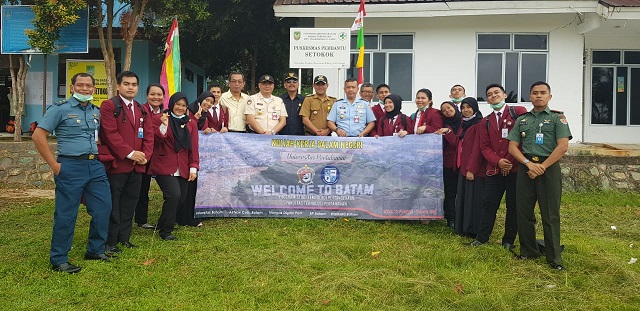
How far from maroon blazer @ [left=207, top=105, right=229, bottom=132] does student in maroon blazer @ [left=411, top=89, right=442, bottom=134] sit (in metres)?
2.44

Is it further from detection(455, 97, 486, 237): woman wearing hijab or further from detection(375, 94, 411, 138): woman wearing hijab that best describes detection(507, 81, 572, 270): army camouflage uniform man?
detection(375, 94, 411, 138): woman wearing hijab

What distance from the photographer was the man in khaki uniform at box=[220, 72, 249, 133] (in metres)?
6.94

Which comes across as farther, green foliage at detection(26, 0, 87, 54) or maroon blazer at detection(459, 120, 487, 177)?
green foliage at detection(26, 0, 87, 54)

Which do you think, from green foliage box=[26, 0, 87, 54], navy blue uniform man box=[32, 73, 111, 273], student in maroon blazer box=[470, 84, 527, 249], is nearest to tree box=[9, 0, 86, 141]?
green foliage box=[26, 0, 87, 54]

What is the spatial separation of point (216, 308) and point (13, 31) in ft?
38.0

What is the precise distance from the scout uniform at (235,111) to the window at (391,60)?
18.3 feet

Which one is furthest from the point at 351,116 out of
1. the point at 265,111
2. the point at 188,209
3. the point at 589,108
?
the point at 589,108

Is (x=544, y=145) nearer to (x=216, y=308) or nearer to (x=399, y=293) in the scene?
(x=399, y=293)

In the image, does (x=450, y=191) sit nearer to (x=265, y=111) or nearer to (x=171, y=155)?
(x=265, y=111)

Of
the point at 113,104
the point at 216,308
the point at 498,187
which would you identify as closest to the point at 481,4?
the point at 498,187

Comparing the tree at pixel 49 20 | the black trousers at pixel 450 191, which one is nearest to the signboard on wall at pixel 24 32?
the tree at pixel 49 20

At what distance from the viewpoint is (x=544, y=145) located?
486 centimetres

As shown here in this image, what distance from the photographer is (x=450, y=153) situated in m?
6.55

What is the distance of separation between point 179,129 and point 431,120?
120 inches
